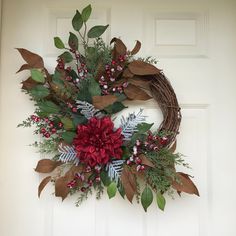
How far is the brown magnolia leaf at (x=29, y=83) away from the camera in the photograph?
1.17m

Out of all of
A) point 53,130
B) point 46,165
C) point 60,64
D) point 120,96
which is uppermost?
point 60,64

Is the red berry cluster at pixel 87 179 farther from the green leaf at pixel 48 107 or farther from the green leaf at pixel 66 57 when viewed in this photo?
the green leaf at pixel 66 57

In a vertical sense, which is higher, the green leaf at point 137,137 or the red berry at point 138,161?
the green leaf at point 137,137

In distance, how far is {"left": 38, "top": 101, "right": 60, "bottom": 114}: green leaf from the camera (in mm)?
1120

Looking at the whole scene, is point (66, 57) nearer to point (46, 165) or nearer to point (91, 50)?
point (91, 50)

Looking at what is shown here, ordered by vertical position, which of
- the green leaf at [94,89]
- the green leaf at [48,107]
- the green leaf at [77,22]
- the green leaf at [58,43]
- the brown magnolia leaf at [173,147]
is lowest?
the brown magnolia leaf at [173,147]

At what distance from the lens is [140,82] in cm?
117

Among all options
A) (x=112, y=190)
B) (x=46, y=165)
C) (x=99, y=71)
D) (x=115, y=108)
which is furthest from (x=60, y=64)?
(x=112, y=190)

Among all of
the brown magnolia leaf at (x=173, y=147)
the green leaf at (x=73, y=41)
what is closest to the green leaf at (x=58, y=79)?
the green leaf at (x=73, y=41)

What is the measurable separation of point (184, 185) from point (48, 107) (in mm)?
520

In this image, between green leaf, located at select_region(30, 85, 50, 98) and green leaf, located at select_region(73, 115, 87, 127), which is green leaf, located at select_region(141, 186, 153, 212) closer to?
green leaf, located at select_region(73, 115, 87, 127)

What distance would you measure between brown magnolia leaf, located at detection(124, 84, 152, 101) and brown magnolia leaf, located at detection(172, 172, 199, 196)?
284mm

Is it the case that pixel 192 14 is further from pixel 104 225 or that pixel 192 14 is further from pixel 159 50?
pixel 104 225


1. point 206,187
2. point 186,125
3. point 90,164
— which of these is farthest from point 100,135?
point 206,187
